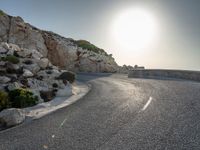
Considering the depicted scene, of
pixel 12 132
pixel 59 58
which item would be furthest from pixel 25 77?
pixel 59 58

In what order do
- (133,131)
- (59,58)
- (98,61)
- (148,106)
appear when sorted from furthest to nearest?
(98,61) → (59,58) → (148,106) → (133,131)

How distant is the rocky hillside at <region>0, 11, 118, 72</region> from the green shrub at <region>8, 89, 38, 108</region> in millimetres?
26604

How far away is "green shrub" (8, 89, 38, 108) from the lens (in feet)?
44.0

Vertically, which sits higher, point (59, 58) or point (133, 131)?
point (59, 58)

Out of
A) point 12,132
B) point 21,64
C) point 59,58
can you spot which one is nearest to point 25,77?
point 21,64

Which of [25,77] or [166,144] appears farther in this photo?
[25,77]

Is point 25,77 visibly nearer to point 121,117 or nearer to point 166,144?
point 121,117

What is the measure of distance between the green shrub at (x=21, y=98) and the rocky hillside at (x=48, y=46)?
26604 mm

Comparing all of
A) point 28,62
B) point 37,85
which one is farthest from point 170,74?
point 37,85

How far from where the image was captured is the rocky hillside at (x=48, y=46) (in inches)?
1596

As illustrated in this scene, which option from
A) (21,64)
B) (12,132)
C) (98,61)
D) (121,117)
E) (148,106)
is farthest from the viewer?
(98,61)

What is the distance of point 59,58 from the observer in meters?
46.0

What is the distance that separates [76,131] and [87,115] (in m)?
2.25

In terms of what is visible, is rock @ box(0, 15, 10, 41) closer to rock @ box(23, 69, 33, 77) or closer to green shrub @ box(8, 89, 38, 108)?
rock @ box(23, 69, 33, 77)
